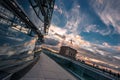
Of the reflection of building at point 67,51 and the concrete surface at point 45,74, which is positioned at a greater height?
the reflection of building at point 67,51

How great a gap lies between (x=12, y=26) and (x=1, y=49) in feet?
3.14

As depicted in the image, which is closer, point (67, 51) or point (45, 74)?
point (45, 74)

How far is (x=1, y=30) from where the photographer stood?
4000 mm

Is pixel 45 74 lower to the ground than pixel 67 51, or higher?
lower

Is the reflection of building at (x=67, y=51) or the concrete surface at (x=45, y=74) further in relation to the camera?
the reflection of building at (x=67, y=51)

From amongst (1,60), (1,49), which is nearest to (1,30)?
(1,49)

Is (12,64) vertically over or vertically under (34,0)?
under

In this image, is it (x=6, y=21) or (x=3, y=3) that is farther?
(x=6, y=21)

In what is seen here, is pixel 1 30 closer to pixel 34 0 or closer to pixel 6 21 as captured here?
pixel 6 21

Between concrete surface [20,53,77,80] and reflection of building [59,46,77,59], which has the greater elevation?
reflection of building [59,46,77,59]

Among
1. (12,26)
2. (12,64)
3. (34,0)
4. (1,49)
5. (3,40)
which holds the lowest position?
(12,64)

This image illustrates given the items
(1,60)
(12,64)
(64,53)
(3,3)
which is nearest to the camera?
(3,3)

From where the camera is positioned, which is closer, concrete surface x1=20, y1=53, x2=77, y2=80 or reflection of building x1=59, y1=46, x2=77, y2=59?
concrete surface x1=20, y1=53, x2=77, y2=80

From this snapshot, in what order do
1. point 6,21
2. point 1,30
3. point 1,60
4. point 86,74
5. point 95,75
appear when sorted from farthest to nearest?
1. point 86,74
2. point 95,75
3. point 1,60
4. point 6,21
5. point 1,30
